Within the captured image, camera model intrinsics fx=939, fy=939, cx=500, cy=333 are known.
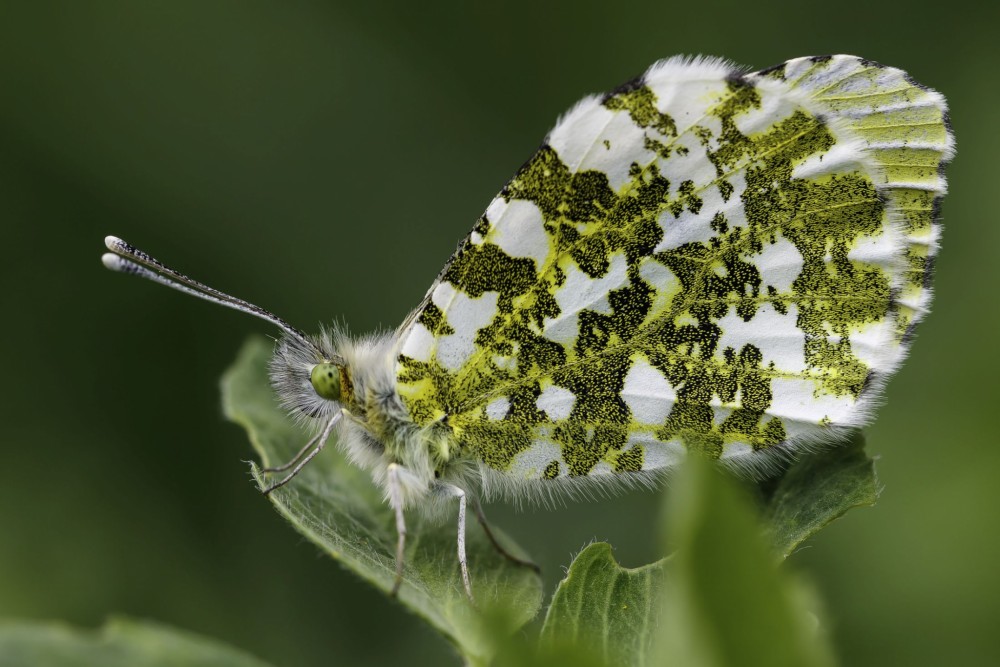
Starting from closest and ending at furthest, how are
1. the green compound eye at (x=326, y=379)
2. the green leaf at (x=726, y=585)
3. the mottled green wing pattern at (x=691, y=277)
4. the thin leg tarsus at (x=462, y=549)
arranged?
the green leaf at (x=726, y=585) < the thin leg tarsus at (x=462, y=549) < the mottled green wing pattern at (x=691, y=277) < the green compound eye at (x=326, y=379)

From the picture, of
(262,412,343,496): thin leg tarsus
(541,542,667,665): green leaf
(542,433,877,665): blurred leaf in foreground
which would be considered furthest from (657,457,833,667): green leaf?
(262,412,343,496): thin leg tarsus

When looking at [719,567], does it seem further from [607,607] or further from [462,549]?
[462,549]

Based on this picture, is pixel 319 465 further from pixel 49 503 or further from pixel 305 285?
pixel 305 285

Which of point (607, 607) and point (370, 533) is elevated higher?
point (370, 533)

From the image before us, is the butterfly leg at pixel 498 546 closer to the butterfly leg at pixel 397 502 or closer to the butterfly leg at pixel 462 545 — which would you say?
the butterfly leg at pixel 462 545

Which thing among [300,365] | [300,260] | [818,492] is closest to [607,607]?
[818,492]

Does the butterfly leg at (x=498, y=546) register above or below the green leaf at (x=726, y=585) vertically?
above

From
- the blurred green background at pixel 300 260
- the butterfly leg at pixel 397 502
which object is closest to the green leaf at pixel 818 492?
the blurred green background at pixel 300 260

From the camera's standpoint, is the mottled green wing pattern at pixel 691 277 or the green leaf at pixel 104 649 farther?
the mottled green wing pattern at pixel 691 277
